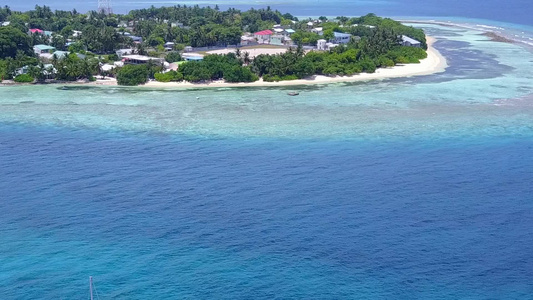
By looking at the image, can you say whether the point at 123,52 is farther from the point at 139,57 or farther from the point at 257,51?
the point at 257,51

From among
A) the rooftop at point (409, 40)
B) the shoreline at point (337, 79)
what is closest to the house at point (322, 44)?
the rooftop at point (409, 40)

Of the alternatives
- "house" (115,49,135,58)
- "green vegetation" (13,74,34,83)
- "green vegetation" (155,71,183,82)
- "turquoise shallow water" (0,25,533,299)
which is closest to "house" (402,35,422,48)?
"turquoise shallow water" (0,25,533,299)

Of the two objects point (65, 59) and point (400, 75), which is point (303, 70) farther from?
point (65, 59)

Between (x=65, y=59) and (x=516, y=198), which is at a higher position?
(x=65, y=59)

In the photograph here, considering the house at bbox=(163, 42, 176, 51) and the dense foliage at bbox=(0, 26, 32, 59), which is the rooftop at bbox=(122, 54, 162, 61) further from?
the dense foliage at bbox=(0, 26, 32, 59)

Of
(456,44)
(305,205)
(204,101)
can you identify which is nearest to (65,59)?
(204,101)

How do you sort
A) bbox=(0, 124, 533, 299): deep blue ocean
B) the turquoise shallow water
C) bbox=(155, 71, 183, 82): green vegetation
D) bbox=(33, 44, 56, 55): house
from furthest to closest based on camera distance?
bbox=(33, 44, 56, 55): house
bbox=(155, 71, 183, 82): green vegetation
the turquoise shallow water
bbox=(0, 124, 533, 299): deep blue ocean

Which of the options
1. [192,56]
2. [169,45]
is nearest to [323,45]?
[192,56]
